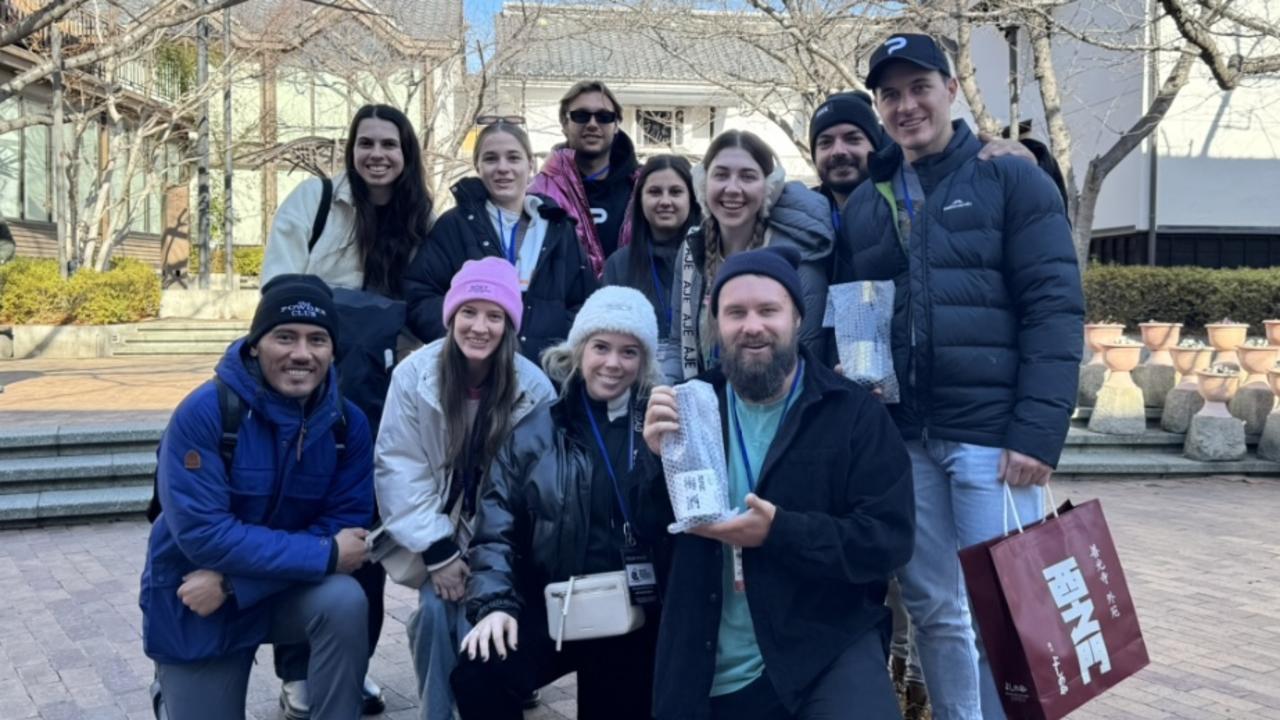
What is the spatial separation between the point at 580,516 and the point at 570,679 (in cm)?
179

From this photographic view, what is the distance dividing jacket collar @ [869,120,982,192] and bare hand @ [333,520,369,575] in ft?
6.80

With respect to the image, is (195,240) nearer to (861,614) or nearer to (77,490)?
(77,490)

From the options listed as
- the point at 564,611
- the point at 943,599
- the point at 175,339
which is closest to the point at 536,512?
the point at 564,611

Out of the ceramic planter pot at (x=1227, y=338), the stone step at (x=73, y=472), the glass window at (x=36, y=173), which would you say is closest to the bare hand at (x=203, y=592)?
the stone step at (x=73, y=472)

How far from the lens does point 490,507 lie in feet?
10.8

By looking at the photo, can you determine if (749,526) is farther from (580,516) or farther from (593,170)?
(593,170)

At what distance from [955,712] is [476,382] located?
190 cm

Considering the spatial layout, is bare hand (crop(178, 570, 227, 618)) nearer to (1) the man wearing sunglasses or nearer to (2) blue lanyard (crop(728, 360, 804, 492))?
(2) blue lanyard (crop(728, 360, 804, 492))

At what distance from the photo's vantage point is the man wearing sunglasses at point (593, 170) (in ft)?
15.7

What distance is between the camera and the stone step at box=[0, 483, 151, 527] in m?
7.59

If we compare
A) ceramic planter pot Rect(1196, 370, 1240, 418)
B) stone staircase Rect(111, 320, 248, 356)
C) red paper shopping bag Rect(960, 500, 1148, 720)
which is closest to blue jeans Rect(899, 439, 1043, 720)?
red paper shopping bag Rect(960, 500, 1148, 720)

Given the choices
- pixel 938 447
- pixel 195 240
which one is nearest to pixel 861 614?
pixel 938 447

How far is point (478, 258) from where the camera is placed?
423 centimetres

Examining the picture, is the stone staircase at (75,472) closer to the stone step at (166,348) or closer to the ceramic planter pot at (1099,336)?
the stone step at (166,348)
